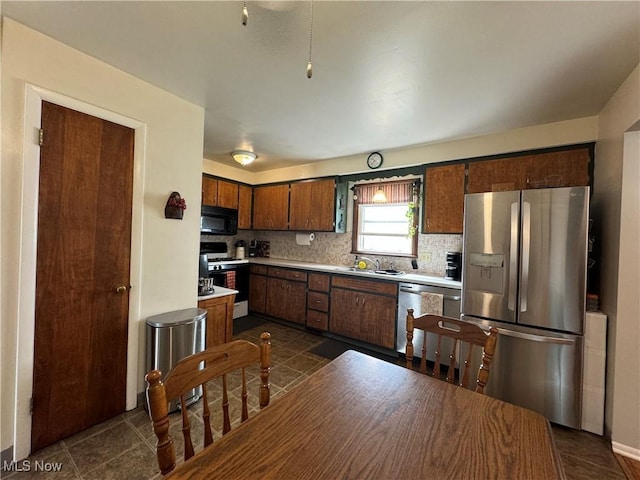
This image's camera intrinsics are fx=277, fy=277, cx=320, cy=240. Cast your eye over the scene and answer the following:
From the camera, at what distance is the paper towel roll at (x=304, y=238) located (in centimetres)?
468

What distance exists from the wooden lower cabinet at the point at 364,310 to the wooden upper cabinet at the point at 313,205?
3.27 feet

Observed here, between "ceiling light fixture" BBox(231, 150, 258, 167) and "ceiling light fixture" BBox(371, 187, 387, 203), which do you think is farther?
"ceiling light fixture" BBox(371, 187, 387, 203)

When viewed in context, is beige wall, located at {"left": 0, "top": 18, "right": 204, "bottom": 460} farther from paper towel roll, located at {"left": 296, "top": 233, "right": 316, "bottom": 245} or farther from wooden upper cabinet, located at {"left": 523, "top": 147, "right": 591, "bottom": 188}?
wooden upper cabinet, located at {"left": 523, "top": 147, "right": 591, "bottom": 188}

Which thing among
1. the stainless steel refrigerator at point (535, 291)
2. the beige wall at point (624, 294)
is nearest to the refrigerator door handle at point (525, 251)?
the stainless steel refrigerator at point (535, 291)

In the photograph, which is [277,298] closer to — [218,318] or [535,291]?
[218,318]

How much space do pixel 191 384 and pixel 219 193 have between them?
3906mm

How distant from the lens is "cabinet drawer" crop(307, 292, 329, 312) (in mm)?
3745

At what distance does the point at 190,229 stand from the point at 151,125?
2.83 feet

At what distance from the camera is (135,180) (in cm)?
207

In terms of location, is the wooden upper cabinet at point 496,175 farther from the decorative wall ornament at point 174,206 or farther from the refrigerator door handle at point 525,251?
the decorative wall ornament at point 174,206

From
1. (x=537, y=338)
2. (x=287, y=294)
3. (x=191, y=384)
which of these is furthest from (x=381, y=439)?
(x=287, y=294)

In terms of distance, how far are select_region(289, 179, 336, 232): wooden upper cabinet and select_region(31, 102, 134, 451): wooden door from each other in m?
2.59

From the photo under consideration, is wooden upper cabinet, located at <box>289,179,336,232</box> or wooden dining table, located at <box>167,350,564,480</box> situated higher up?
wooden upper cabinet, located at <box>289,179,336,232</box>

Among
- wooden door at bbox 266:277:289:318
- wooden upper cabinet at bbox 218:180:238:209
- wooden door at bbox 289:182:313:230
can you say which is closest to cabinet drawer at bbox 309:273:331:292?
wooden door at bbox 266:277:289:318
